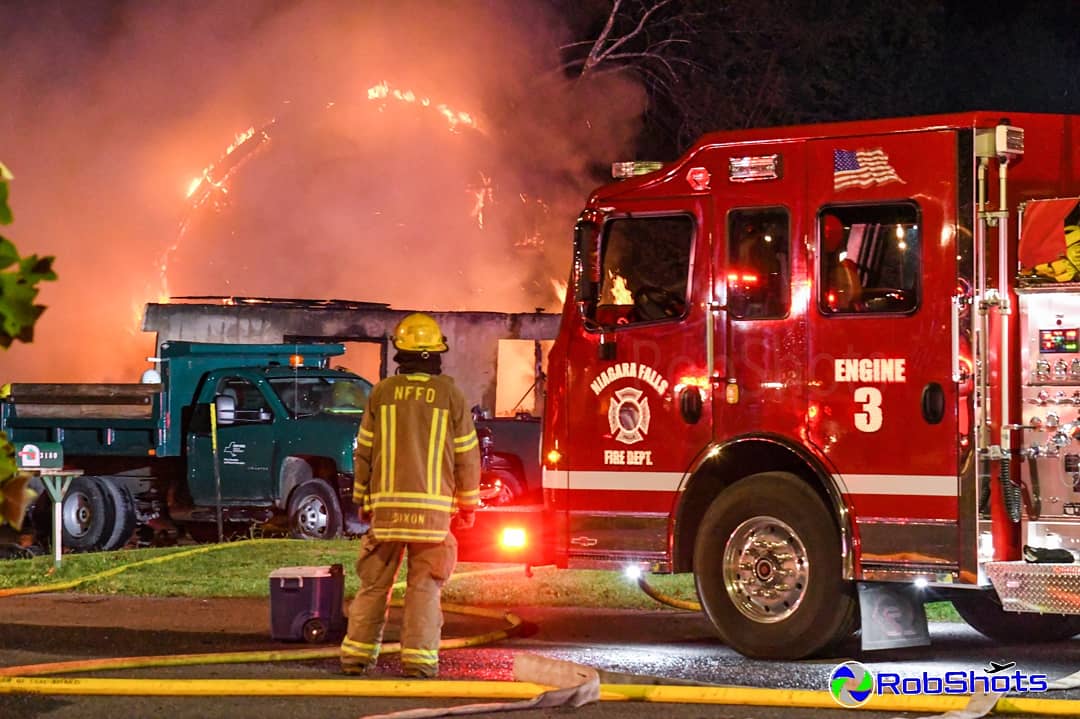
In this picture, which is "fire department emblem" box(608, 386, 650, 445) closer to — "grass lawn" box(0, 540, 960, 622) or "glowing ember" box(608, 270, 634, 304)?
"glowing ember" box(608, 270, 634, 304)

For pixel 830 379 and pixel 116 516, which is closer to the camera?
pixel 830 379

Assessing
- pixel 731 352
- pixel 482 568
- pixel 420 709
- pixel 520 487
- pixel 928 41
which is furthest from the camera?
pixel 928 41

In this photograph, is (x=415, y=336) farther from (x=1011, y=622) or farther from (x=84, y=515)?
(x=84, y=515)

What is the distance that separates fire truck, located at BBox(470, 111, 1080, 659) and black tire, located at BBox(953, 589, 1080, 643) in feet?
0.05

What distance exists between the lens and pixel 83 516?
1758 cm

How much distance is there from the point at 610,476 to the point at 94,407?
9.94 meters

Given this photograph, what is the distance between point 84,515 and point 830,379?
1116 centimetres

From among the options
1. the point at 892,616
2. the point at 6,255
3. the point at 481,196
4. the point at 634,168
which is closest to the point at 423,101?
the point at 481,196

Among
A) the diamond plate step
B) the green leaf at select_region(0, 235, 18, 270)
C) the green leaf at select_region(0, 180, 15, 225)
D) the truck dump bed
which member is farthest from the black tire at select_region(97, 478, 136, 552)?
the green leaf at select_region(0, 180, 15, 225)

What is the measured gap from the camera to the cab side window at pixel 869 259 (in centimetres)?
834

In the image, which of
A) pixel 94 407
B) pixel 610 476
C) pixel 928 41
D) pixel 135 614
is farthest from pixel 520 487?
pixel 928 41

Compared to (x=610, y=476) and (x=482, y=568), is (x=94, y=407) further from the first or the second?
(x=610, y=476)

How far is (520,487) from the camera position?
16.2 m

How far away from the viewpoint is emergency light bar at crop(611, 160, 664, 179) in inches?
366
